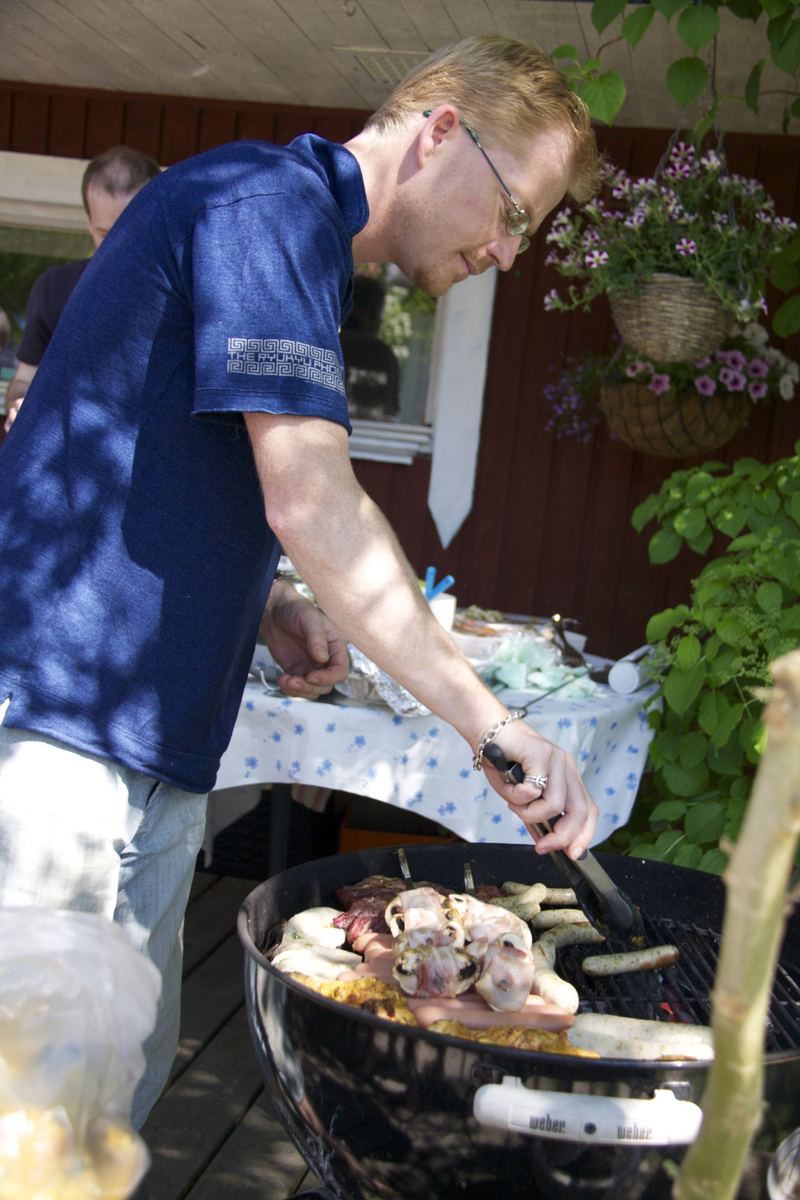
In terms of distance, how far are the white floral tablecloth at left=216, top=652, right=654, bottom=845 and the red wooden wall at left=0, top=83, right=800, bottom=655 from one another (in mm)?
2261

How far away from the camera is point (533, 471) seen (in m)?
4.57

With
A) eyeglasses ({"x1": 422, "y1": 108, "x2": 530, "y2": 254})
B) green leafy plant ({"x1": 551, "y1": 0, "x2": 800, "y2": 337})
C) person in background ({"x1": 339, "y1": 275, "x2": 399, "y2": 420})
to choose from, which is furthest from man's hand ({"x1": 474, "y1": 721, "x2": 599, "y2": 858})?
person in background ({"x1": 339, "y1": 275, "x2": 399, "y2": 420})

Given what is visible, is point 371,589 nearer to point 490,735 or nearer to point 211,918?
point 490,735

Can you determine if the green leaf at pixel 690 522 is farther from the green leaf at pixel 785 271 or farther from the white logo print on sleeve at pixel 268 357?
the white logo print on sleeve at pixel 268 357

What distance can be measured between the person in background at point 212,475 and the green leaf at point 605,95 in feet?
4.62

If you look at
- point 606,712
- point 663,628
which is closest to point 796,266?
point 663,628

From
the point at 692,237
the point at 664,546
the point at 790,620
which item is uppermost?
the point at 692,237

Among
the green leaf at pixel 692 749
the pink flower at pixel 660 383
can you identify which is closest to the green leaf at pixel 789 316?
the pink flower at pixel 660 383

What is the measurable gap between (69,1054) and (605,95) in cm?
262

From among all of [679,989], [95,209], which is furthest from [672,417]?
[679,989]

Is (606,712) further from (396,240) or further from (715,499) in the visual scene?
(396,240)

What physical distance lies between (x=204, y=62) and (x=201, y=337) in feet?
12.6

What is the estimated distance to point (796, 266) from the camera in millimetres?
3133

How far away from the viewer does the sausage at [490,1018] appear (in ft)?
3.65
